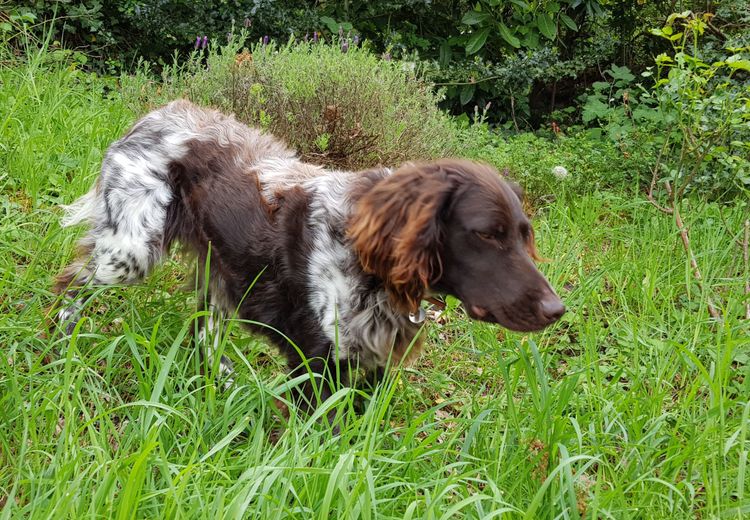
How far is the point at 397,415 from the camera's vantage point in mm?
2975

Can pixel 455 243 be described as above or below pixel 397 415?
above

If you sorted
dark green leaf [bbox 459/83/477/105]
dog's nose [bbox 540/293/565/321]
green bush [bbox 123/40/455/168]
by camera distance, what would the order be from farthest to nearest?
dark green leaf [bbox 459/83/477/105] → green bush [bbox 123/40/455/168] → dog's nose [bbox 540/293/565/321]

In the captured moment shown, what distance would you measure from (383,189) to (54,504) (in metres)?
1.42

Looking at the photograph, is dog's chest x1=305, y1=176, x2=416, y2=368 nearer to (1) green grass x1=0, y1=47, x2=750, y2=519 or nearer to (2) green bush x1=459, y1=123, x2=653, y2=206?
(1) green grass x1=0, y1=47, x2=750, y2=519

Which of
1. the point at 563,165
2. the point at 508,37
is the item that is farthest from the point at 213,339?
the point at 508,37

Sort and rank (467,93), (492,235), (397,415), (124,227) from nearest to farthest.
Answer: (492,235), (397,415), (124,227), (467,93)

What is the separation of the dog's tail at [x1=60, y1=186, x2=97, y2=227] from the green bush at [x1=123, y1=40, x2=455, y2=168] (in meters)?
1.17

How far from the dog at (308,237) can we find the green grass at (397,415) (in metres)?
0.18

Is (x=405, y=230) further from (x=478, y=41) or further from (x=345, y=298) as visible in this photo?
(x=478, y=41)

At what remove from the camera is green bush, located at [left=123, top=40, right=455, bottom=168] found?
15.2 feet

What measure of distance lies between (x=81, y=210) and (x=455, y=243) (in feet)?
6.42

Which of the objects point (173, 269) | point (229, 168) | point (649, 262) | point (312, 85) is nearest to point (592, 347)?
point (649, 262)

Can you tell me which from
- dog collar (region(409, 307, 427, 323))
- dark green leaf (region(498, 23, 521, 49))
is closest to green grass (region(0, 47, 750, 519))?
dog collar (region(409, 307, 427, 323))

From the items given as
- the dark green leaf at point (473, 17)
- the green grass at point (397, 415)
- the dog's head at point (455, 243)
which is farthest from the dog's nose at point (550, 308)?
the dark green leaf at point (473, 17)
